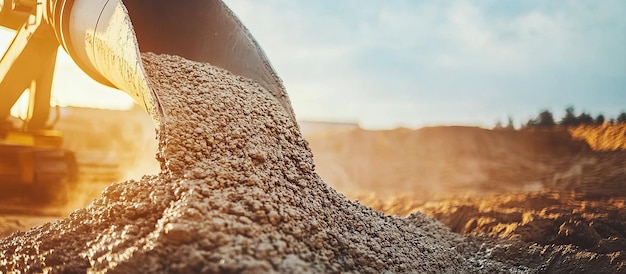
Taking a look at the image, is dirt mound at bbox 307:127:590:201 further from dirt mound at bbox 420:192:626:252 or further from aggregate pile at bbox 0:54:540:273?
aggregate pile at bbox 0:54:540:273

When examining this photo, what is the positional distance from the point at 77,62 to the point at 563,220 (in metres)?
3.83

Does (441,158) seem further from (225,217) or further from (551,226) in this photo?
(225,217)

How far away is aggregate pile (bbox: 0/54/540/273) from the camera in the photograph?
1854mm

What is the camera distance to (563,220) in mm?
3707

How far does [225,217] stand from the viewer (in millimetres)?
1973

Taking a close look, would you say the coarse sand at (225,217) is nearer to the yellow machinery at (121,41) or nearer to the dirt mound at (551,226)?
the yellow machinery at (121,41)

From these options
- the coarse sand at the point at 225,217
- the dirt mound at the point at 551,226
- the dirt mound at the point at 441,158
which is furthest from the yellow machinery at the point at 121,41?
the dirt mound at the point at 441,158

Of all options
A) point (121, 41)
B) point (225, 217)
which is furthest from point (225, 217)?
point (121, 41)

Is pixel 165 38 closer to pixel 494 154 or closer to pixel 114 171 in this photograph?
pixel 114 171

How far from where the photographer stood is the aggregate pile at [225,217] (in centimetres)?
185

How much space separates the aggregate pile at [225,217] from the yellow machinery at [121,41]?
0.24m

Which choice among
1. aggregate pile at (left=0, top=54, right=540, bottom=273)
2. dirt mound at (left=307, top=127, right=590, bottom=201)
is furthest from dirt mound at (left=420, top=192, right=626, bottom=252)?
dirt mound at (left=307, top=127, right=590, bottom=201)

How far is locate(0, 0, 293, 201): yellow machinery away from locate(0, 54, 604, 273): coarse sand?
0.76 feet

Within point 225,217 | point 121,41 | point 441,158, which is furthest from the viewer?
point 441,158
